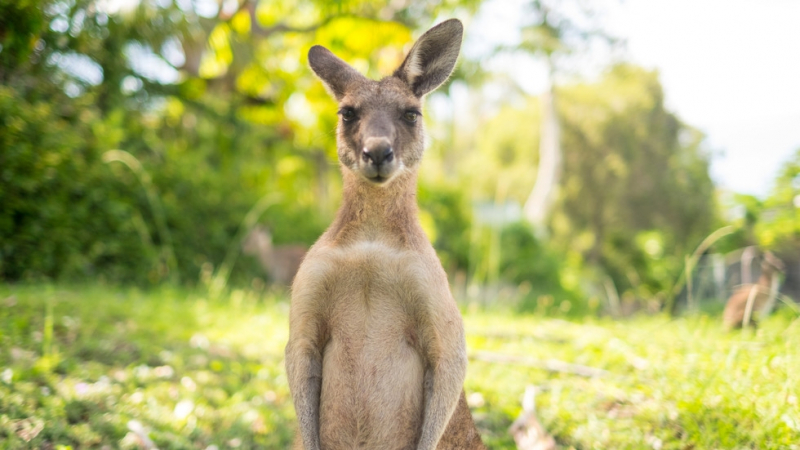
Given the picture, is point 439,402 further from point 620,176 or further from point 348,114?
point 620,176

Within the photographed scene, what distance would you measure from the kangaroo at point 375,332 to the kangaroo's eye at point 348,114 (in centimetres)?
16

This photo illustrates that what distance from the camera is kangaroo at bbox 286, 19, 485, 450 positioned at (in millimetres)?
2037

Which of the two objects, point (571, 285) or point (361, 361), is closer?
point (361, 361)

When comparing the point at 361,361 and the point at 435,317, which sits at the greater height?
the point at 435,317

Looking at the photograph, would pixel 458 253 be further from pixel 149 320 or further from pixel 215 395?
pixel 215 395

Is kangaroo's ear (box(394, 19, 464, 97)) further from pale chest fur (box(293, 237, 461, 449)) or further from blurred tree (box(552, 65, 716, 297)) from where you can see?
blurred tree (box(552, 65, 716, 297))

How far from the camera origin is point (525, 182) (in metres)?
24.2

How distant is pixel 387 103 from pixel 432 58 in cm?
35

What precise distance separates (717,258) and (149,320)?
692 cm

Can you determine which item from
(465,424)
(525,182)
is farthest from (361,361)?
(525,182)

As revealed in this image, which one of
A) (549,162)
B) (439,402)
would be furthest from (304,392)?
(549,162)

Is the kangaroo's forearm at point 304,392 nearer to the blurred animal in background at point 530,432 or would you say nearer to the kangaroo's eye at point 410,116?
the kangaroo's eye at point 410,116

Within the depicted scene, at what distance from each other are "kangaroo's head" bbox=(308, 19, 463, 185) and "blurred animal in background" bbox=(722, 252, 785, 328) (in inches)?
127

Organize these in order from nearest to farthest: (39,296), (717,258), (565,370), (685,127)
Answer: (565,370) → (39,296) → (717,258) → (685,127)
